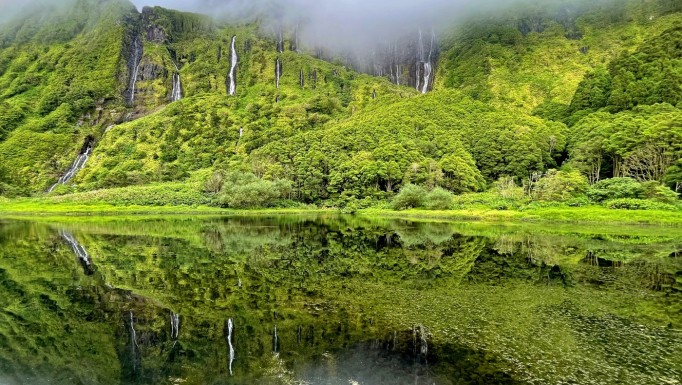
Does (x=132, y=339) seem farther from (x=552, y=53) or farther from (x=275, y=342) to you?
(x=552, y=53)

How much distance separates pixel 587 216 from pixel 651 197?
1168 centimetres

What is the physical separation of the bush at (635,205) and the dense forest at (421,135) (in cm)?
33

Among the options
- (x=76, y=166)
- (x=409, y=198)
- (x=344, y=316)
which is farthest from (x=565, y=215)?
(x=76, y=166)

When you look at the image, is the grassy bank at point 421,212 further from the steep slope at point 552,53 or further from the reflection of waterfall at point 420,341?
the steep slope at point 552,53

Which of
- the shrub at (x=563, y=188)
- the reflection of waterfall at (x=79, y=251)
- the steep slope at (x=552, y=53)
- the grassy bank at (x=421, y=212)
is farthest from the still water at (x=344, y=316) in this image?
the steep slope at (x=552, y=53)

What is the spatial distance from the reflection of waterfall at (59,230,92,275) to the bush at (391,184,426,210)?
5914 cm

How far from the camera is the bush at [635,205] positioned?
6129cm

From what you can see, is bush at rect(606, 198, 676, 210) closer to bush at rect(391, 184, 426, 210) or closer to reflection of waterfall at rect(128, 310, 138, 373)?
bush at rect(391, 184, 426, 210)

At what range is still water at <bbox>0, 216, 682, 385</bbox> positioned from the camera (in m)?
13.3

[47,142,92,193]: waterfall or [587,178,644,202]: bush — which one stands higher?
[47,142,92,193]: waterfall

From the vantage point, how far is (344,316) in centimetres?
1848

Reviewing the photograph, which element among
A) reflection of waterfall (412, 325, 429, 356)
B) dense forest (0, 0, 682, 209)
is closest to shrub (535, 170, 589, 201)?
dense forest (0, 0, 682, 209)

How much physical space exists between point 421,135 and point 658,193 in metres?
69.2

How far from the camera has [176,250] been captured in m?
38.7
